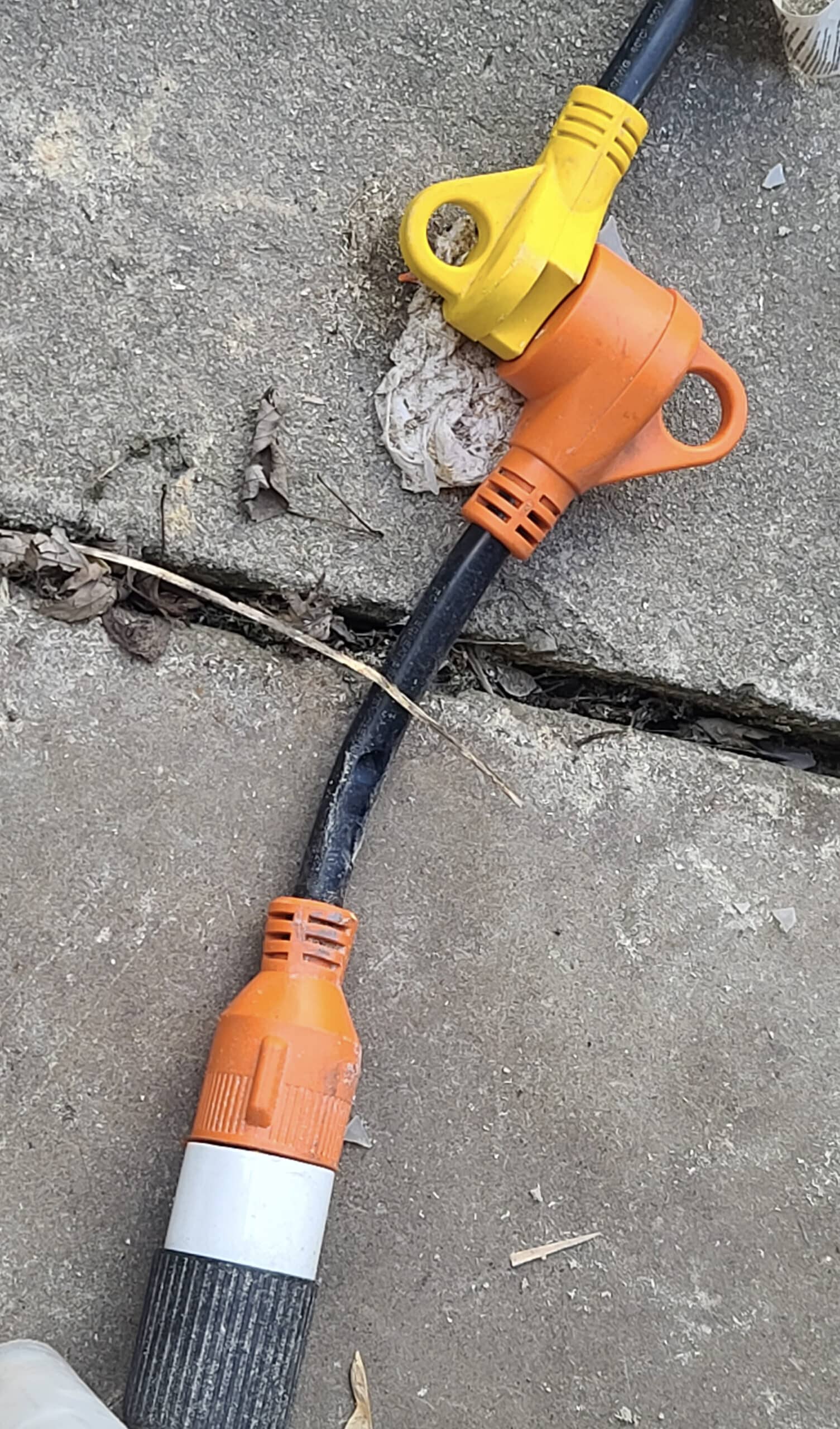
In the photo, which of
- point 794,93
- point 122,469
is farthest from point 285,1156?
point 794,93

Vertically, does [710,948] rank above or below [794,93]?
below

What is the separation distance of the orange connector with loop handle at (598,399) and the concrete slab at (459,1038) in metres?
0.22

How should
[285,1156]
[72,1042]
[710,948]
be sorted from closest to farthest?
[285,1156]
[72,1042]
[710,948]

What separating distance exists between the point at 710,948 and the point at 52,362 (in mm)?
877

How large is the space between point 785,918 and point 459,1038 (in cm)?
36

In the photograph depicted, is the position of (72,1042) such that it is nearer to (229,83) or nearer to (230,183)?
(230,183)

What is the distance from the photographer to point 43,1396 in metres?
0.89

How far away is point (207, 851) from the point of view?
1.10 metres

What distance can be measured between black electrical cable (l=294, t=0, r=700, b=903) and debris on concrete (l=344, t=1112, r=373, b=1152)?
0.21 m

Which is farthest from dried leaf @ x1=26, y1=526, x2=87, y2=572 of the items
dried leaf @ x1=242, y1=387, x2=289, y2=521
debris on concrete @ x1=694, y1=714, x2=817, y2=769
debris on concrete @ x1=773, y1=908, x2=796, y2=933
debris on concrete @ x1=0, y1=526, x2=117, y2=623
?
debris on concrete @ x1=773, y1=908, x2=796, y2=933

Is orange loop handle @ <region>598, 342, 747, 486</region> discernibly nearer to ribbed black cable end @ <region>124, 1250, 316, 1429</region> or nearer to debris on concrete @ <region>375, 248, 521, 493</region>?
debris on concrete @ <region>375, 248, 521, 493</region>

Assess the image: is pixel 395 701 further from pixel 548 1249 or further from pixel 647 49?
pixel 647 49

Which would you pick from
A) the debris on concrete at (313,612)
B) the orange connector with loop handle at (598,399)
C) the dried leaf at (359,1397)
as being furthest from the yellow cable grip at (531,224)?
the dried leaf at (359,1397)

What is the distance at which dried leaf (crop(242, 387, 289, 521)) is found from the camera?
1122mm
